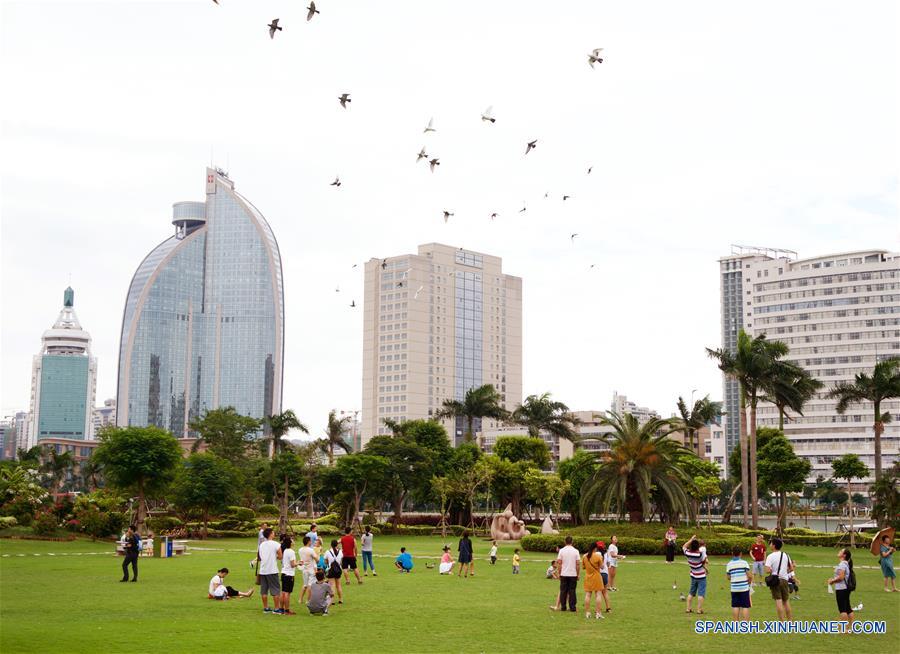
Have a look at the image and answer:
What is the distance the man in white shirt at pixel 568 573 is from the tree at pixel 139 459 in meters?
33.6

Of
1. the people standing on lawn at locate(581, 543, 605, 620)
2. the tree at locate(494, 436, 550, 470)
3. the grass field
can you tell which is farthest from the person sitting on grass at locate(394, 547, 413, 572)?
the tree at locate(494, 436, 550, 470)

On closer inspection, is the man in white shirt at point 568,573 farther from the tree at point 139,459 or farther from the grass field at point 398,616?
the tree at point 139,459

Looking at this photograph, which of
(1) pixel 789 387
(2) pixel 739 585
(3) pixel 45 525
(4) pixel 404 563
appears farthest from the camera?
(1) pixel 789 387

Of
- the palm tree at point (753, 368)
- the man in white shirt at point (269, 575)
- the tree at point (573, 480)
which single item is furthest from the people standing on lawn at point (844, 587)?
the tree at point (573, 480)

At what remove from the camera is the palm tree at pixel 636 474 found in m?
39.1

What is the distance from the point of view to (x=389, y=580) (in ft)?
88.7

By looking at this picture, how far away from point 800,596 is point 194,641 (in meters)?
14.9

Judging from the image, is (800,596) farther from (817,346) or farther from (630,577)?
(817,346)

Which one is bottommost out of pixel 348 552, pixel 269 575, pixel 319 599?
pixel 319 599

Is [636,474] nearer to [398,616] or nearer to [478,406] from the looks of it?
[398,616]

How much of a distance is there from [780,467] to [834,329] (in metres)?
90.4

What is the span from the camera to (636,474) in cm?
3934

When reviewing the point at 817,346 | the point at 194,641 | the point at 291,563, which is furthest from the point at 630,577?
the point at 817,346

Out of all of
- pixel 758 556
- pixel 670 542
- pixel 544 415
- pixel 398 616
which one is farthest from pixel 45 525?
pixel 544 415
